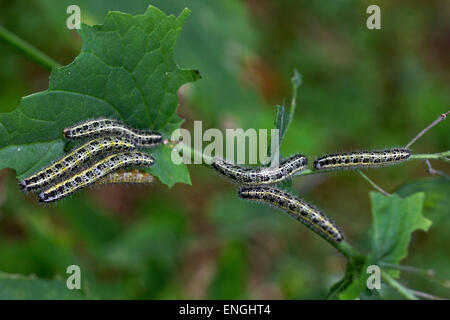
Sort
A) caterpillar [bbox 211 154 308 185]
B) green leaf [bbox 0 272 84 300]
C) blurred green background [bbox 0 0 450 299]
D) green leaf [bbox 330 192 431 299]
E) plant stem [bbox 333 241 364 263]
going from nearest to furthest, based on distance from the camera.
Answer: caterpillar [bbox 211 154 308 185] < plant stem [bbox 333 241 364 263] < green leaf [bbox 330 192 431 299] < green leaf [bbox 0 272 84 300] < blurred green background [bbox 0 0 450 299]

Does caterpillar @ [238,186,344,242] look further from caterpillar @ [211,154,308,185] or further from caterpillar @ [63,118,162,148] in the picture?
caterpillar @ [63,118,162,148]

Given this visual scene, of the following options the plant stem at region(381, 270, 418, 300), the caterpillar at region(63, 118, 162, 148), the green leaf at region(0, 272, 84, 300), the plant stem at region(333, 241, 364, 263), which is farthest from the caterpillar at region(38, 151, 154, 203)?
the plant stem at region(381, 270, 418, 300)

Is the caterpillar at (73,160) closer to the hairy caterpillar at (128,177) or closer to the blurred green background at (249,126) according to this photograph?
the hairy caterpillar at (128,177)

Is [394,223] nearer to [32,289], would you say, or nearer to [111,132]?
[111,132]

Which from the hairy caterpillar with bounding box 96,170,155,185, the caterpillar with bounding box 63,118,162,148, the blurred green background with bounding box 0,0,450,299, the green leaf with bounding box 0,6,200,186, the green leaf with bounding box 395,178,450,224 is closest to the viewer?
the green leaf with bounding box 0,6,200,186

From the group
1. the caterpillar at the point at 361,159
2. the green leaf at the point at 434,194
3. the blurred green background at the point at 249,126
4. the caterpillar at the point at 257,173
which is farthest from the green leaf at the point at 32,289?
the green leaf at the point at 434,194
